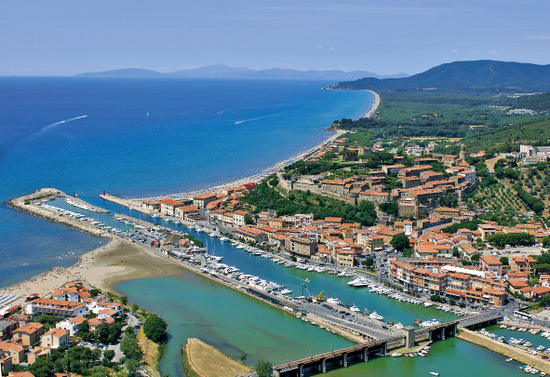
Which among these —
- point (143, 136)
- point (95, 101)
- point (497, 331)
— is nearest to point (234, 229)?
point (497, 331)

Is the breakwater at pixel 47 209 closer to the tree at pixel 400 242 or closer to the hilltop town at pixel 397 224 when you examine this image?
the hilltop town at pixel 397 224

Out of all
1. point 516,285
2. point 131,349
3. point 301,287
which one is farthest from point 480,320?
point 131,349

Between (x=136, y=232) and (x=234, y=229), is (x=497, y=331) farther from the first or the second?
(x=136, y=232)

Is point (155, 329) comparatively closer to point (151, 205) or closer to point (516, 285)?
point (516, 285)

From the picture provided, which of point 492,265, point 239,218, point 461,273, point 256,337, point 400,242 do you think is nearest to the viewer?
point 256,337

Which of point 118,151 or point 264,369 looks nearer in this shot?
point 264,369
